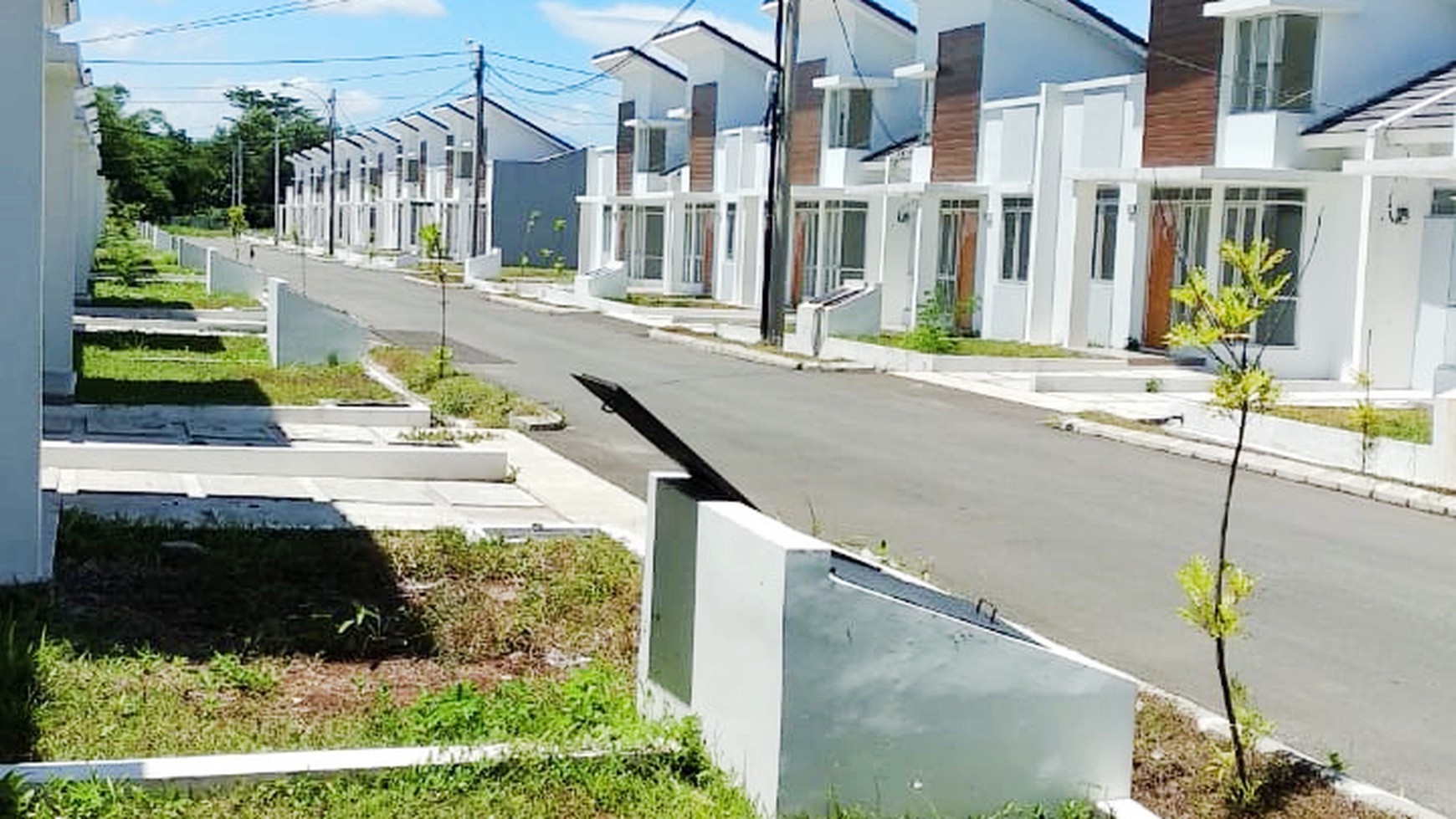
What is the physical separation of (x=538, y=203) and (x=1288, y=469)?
204 feet

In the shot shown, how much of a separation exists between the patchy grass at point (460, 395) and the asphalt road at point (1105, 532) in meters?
0.68

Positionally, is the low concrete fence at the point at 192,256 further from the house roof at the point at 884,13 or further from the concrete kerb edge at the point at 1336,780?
the concrete kerb edge at the point at 1336,780

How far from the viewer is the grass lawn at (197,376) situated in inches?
706

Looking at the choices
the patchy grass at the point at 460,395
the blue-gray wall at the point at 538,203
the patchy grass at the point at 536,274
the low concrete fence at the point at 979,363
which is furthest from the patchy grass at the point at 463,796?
the blue-gray wall at the point at 538,203

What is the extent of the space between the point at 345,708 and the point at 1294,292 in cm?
2266

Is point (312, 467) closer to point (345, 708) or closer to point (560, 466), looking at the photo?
point (560, 466)

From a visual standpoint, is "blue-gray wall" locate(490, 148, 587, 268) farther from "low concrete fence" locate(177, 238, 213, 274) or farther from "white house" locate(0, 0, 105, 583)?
"white house" locate(0, 0, 105, 583)

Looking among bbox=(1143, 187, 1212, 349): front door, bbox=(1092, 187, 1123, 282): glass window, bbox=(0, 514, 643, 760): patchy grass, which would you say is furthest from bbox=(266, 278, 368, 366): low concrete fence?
bbox=(1092, 187, 1123, 282): glass window

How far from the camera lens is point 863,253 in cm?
4312

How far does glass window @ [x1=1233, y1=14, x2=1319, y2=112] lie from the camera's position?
88.2 feet

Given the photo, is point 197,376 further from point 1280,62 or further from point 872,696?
point 1280,62

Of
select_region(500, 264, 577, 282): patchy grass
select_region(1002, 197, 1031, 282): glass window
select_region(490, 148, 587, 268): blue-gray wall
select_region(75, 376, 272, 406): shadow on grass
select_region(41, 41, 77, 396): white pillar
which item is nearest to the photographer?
select_region(75, 376, 272, 406): shadow on grass

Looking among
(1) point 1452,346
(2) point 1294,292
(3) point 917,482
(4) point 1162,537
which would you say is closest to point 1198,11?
(2) point 1294,292

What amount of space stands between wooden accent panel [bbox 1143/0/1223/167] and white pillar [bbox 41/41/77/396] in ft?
54.9
